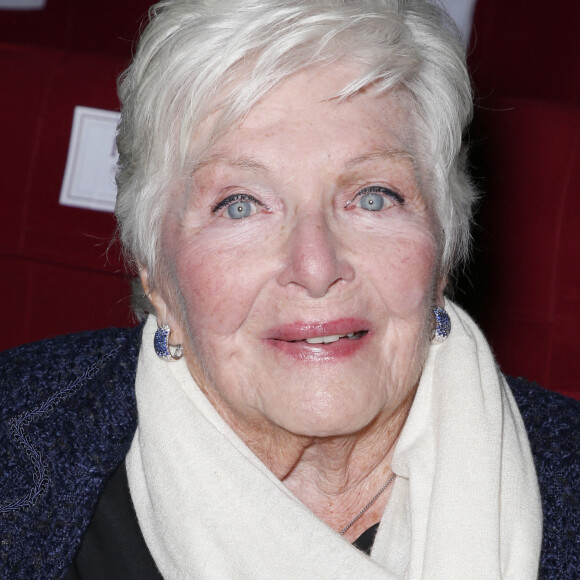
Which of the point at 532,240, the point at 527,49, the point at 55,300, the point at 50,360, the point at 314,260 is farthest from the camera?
the point at 55,300

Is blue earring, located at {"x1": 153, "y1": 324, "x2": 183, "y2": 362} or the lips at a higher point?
the lips

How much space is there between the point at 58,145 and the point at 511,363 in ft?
4.61

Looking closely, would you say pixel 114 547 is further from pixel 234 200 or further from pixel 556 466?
pixel 556 466

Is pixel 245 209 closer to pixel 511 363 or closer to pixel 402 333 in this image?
pixel 402 333

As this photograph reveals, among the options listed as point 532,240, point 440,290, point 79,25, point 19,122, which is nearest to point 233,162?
point 440,290

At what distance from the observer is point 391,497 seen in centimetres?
142

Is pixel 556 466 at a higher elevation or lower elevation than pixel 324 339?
lower

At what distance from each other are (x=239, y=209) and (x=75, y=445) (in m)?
0.51

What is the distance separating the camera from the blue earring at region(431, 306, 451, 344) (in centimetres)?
147

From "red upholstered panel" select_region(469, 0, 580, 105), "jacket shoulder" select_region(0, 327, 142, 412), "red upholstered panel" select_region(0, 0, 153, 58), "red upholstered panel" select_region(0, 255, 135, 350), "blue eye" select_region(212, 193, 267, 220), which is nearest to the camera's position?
"blue eye" select_region(212, 193, 267, 220)

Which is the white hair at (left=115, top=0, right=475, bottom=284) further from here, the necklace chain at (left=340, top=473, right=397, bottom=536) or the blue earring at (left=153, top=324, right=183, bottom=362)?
the necklace chain at (left=340, top=473, right=397, bottom=536)

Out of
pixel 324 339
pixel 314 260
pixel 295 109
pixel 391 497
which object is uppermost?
pixel 295 109

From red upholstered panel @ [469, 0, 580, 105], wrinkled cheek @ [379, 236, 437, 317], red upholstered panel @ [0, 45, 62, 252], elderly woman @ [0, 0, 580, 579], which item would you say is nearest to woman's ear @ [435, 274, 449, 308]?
elderly woman @ [0, 0, 580, 579]

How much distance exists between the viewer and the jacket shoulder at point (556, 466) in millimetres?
1320
